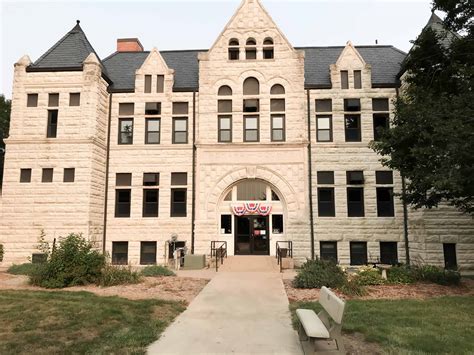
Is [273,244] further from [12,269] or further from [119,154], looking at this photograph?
[12,269]

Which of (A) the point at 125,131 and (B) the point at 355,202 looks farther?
(A) the point at 125,131

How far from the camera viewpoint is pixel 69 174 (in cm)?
2066

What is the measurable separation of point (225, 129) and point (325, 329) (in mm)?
17045

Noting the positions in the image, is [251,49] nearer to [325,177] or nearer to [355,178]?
[325,177]

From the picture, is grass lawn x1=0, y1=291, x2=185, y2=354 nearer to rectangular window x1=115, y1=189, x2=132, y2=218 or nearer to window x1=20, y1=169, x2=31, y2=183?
rectangular window x1=115, y1=189, x2=132, y2=218

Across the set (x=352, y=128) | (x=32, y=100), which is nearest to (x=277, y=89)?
(x=352, y=128)

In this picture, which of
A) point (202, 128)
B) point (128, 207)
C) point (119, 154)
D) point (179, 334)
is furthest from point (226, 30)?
point (179, 334)

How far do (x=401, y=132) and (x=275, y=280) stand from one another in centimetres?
733

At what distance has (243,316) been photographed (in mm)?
9180

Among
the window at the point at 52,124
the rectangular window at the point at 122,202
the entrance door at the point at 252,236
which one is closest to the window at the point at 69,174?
the window at the point at 52,124

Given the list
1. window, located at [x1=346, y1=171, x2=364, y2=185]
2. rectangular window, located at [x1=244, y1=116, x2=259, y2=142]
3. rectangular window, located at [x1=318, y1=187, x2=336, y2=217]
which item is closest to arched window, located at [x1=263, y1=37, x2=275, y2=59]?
rectangular window, located at [x1=244, y1=116, x2=259, y2=142]

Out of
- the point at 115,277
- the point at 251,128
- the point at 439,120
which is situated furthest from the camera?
the point at 251,128

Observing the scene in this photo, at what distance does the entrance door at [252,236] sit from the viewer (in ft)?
70.5

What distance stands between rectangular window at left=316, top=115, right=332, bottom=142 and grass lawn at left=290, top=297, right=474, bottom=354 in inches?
495
